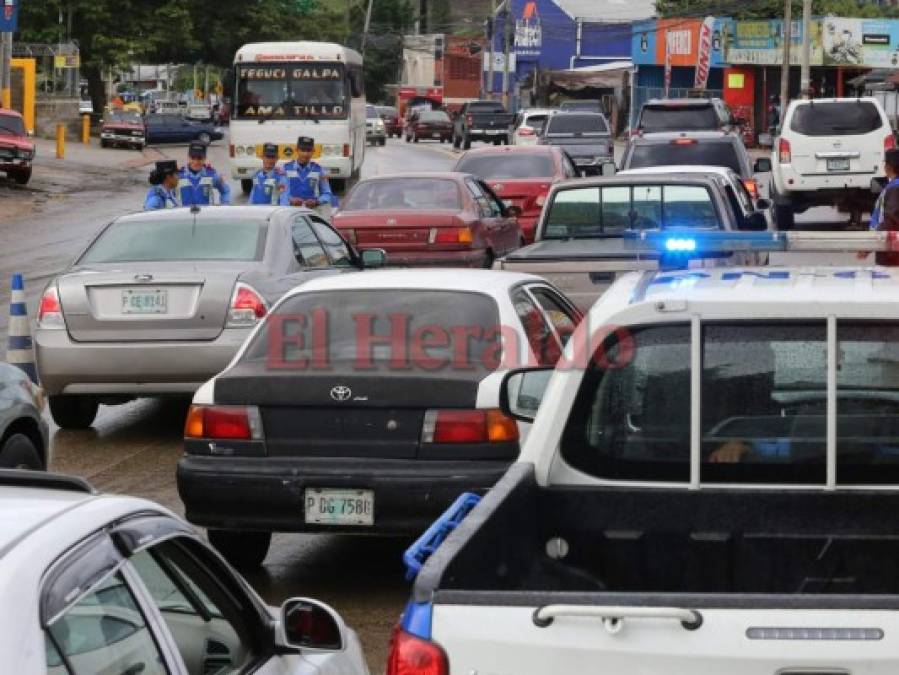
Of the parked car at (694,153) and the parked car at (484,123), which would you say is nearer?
the parked car at (694,153)

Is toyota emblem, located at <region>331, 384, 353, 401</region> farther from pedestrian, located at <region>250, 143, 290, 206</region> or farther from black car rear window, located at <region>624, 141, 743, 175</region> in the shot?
black car rear window, located at <region>624, 141, 743, 175</region>

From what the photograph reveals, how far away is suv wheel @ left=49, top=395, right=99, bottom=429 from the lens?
13227mm

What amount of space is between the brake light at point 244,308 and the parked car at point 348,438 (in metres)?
3.24

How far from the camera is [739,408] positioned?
5.46 meters

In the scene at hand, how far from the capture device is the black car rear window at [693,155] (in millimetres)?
26453

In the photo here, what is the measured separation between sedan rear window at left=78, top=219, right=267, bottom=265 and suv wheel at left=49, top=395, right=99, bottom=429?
3.29 ft

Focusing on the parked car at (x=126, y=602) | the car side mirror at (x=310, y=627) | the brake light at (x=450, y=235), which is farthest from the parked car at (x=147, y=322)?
the car side mirror at (x=310, y=627)

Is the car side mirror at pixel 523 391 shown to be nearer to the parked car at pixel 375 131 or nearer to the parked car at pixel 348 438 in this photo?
the parked car at pixel 348 438

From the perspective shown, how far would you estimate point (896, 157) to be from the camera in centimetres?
1614

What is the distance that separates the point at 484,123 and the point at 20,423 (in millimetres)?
58833

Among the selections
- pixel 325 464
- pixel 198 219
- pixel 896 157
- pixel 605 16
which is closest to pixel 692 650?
pixel 325 464

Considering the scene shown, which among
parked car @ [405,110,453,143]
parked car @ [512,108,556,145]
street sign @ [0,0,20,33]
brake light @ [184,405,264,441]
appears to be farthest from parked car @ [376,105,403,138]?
brake light @ [184,405,264,441]

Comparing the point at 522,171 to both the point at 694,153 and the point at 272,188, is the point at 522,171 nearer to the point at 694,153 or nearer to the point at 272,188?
the point at 694,153

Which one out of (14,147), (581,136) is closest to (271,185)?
(14,147)
